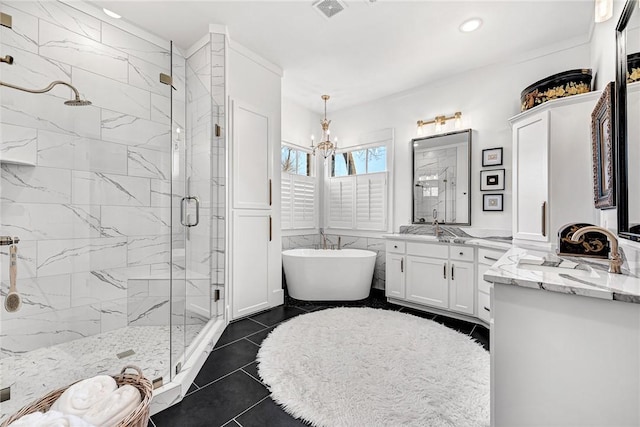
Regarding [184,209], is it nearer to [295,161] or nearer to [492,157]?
[295,161]

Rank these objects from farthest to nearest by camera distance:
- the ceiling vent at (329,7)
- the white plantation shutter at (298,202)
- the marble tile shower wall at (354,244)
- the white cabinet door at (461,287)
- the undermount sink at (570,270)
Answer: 1. the white plantation shutter at (298,202)
2. the marble tile shower wall at (354,244)
3. the white cabinet door at (461,287)
4. the ceiling vent at (329,7)
5. the undermount sink at (570,270)

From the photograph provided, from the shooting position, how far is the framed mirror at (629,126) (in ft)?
4.34

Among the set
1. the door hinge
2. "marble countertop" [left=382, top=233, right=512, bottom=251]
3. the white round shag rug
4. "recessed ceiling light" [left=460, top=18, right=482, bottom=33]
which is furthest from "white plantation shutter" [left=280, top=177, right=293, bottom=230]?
"recessed ceiling light" [left=460, top=18, right=482, bottom=33]

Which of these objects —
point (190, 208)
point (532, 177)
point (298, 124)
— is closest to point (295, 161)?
point (298, 124)

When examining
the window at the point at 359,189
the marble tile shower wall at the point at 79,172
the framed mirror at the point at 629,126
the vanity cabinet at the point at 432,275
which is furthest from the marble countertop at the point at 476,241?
the marble tile shower wall at the point at 79,172

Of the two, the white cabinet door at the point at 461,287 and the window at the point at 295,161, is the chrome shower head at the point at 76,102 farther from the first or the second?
the white cabinet door at the point at 461,287

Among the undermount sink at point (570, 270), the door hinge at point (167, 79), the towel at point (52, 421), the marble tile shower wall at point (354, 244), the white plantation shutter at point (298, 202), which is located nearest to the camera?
the towel at point (52, 421)

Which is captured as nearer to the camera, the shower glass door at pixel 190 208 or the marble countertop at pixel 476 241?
the shower glass door at pixel 190 208

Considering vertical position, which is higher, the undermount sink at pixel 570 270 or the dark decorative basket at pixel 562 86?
the dark decorative basket at pixel 562 86

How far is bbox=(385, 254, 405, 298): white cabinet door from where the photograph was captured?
11.4ft

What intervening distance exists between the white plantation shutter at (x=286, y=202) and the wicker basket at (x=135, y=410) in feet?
9.55

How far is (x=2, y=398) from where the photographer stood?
146 centimetres

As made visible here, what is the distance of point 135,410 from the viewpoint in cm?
115

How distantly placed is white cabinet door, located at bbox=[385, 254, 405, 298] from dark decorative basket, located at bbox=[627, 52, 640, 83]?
244cm
